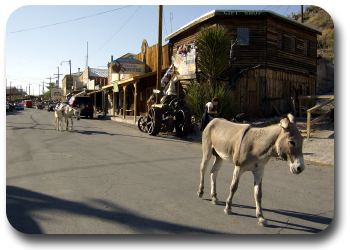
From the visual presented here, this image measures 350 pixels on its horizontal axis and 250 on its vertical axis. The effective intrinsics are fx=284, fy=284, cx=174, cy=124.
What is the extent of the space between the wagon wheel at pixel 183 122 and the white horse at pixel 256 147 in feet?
27.8

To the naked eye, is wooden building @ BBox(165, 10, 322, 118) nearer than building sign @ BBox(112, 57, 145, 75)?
Yes

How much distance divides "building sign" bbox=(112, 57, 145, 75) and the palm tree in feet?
27.3

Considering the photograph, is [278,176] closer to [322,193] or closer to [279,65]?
[322,193]

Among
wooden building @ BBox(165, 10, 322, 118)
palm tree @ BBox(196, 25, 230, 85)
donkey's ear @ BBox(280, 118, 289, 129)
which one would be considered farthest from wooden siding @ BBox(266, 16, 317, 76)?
donkey's ear @ BBox(280, 118, 289, 129)

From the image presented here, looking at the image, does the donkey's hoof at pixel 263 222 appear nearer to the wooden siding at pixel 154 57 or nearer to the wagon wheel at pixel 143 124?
the wagon wheel at pixel 143 124

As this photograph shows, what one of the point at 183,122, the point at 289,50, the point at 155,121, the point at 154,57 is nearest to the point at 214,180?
the point at 183,122

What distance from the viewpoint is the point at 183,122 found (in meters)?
13.7

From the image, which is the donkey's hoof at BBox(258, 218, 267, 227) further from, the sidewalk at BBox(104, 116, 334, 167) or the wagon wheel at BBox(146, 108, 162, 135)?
the wagon wheel at BBox(146, 108, 162, 135)

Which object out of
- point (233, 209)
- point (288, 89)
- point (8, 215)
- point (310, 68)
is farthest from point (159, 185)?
point (310, 68)

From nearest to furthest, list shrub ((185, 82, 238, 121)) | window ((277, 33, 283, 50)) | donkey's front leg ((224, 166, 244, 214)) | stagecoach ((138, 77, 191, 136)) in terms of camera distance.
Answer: donkey's front leg ((224, 166, 244, 214)) → stagecoach ((138, 77, 191, 136)) → shrub ((185, 82, 238, 121)) → window ((277, 33, 283, 50))

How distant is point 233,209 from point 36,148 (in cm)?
798

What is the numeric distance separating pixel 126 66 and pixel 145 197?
18.8m

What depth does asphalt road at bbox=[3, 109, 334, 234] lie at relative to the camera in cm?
397

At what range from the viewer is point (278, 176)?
6930 millimetres
